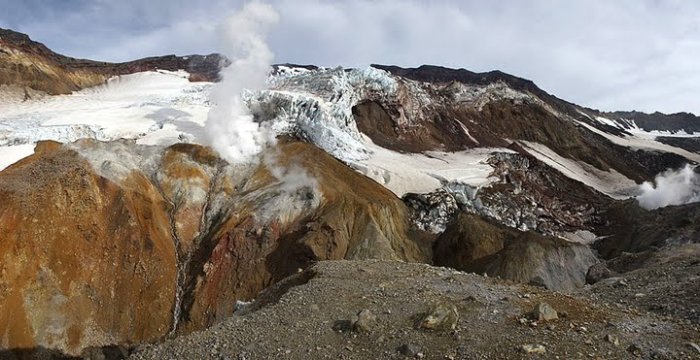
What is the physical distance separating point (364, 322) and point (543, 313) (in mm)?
3443

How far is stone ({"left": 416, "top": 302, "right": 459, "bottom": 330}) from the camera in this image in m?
10.9

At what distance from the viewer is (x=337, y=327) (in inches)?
464

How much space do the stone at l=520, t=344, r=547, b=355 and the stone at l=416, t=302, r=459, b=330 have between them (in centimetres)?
156

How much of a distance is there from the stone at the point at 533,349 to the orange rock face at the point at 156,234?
23953 millimetres

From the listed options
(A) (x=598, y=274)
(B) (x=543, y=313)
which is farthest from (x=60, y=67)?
(B) (x=543, y=313)

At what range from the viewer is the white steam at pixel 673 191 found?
66.6m

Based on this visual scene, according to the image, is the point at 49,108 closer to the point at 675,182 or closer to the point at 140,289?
the point at 140,289

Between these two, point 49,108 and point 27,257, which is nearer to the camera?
point 27,257

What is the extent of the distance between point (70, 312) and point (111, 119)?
1225 inches

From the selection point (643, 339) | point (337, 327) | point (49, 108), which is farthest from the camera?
point (49, 108)

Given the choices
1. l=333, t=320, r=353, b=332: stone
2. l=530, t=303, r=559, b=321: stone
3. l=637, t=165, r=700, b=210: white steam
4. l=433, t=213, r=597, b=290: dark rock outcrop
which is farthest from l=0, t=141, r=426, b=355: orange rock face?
l=637, t=165, r=700, b=210: white steam

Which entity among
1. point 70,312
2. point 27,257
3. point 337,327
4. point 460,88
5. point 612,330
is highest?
point 460,88

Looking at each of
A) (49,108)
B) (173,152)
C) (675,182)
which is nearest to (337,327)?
(173,152)

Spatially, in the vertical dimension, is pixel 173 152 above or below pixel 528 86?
below
